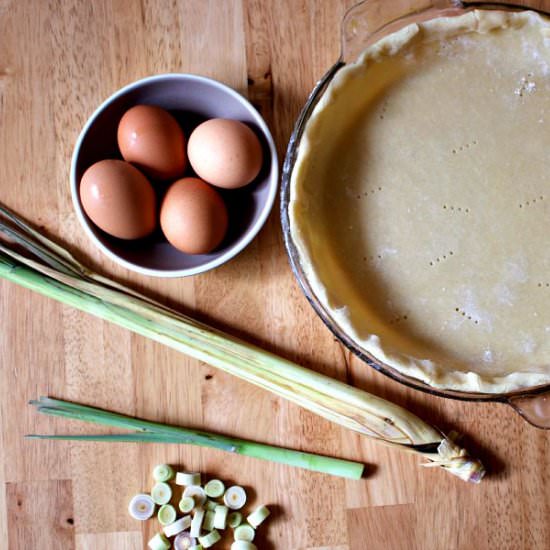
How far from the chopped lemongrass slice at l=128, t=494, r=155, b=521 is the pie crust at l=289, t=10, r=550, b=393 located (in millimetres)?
518

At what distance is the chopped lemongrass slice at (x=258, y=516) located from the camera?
1.16 m

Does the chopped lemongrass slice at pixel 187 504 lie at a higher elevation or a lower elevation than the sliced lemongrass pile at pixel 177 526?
higher

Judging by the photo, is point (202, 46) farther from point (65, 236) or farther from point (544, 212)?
point (544, 212)

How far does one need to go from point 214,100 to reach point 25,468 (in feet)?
2.47

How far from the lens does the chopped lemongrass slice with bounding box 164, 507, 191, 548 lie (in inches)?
46.3

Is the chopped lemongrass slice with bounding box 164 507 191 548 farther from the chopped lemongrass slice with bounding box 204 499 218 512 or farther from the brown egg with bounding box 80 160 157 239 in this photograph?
the brown egg with bounding box 80 160 157 239

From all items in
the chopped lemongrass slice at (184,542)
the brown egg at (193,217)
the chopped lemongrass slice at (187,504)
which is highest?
the brown egg at (193,217)

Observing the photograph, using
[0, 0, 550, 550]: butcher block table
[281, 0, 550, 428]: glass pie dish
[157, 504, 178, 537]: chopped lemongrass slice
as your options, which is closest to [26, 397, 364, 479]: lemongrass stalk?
[0, 0, 550, 550]: butcher block table

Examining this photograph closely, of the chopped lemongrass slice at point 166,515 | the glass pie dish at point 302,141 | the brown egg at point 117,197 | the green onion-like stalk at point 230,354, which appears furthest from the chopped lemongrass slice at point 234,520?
the brown egg at point 117,197

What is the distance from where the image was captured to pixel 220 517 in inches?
46.0

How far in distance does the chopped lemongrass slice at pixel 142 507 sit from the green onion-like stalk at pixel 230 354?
0.93 ft

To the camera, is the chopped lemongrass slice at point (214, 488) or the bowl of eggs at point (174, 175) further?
the chopped lemongrass slice at point (214, 488)

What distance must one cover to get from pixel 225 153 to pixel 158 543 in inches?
28.0

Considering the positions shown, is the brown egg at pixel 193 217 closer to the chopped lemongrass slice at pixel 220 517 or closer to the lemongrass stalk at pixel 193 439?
the lemongrass stalk at pixel 193 439
